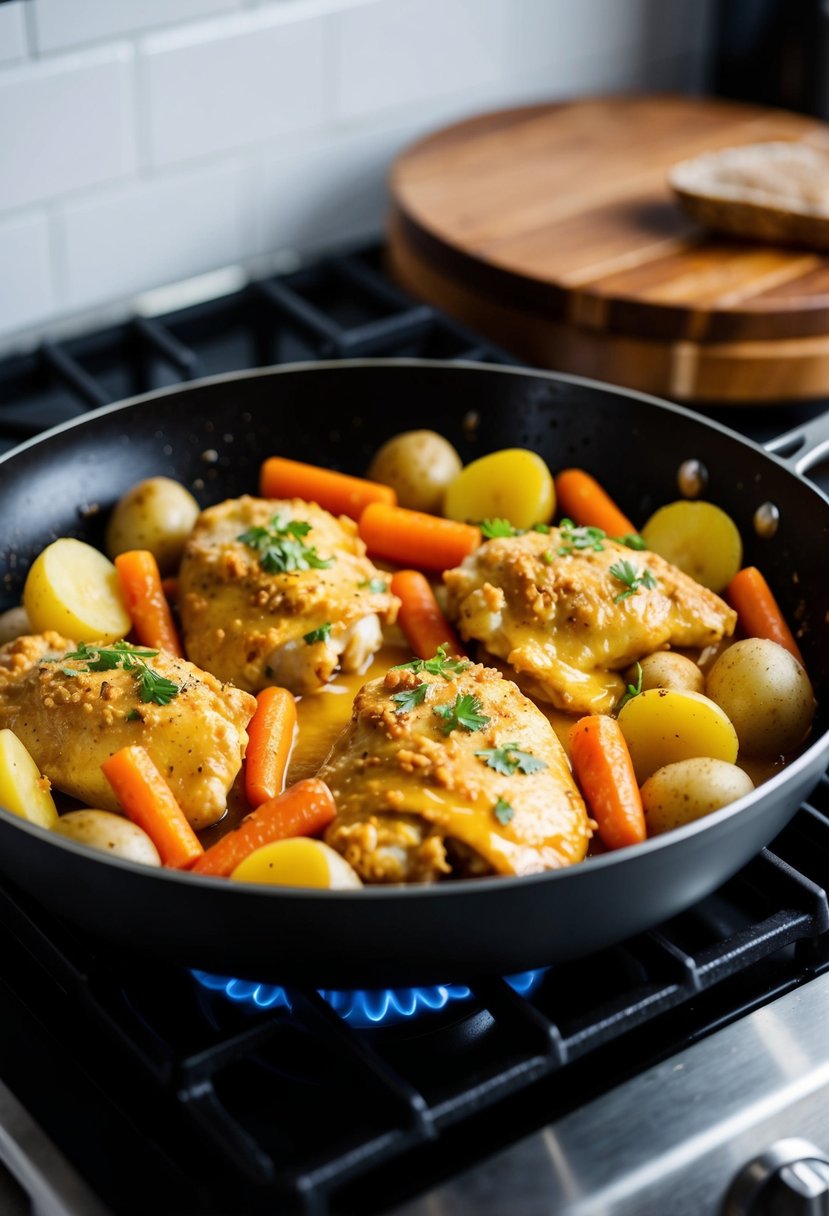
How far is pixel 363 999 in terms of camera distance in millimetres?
1423

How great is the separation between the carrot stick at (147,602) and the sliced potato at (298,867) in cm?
53

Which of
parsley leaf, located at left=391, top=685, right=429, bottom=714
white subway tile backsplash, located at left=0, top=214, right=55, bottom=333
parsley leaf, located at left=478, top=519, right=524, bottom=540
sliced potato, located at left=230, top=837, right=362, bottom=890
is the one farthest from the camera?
white subway tile backsplash, located at left=0, top=214, right=55, bottom=333

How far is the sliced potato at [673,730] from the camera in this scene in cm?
159

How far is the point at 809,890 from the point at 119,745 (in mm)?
757

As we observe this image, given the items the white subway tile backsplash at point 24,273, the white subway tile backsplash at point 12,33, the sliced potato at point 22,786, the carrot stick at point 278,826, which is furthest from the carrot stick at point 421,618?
the white subway tile backsplash at point 12,33

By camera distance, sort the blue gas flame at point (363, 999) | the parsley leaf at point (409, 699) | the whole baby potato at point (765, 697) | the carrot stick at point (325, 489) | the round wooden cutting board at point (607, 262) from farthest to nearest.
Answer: the round wooden cutting board at point (607, 262), the carrot stick at point (325, 489), the whole baby potato at point (765, 697), the parsley leaf at point (409, 699), the blue gas flame at point (363, 999)

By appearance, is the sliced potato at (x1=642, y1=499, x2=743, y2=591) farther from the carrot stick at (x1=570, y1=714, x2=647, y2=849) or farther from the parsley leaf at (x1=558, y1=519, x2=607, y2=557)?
the carrot stick at (x1=570, y1=714, x2=647, y2=849)

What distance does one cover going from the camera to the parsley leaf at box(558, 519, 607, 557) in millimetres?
1805

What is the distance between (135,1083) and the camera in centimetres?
132

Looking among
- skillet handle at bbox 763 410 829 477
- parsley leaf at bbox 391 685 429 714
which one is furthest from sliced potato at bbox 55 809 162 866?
skillet handle at bbox 763 410 829 477

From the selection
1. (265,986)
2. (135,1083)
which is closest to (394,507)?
(265,986)

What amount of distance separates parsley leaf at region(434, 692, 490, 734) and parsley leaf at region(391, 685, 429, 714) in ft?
0.09

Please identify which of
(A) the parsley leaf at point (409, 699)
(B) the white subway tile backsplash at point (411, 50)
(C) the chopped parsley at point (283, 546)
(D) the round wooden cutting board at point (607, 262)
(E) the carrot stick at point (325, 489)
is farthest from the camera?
(B) the white subway tile backsplash at point (411, 50)

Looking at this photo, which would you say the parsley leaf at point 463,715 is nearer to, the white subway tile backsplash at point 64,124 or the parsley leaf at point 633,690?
the parsley leaf at point 633,690
